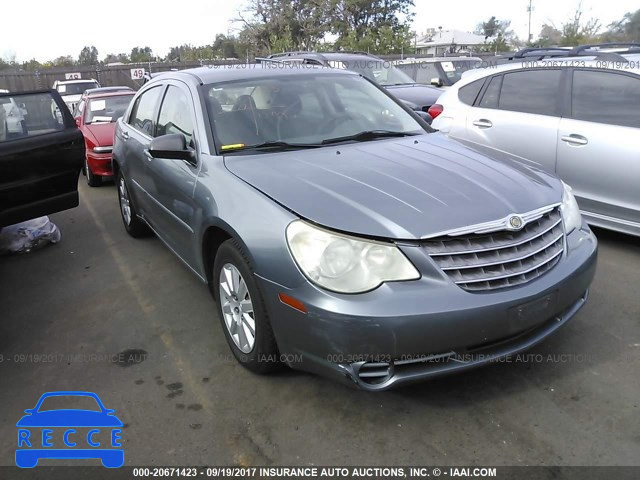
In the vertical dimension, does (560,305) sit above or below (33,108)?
below

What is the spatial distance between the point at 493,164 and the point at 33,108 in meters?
4.00

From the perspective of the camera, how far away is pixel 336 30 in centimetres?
4419

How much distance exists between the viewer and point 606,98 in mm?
4734

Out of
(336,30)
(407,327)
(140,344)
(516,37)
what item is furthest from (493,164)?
(516,37)

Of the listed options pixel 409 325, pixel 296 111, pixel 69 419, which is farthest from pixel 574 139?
pixel 69 419

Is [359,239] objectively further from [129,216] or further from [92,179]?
[92,179]

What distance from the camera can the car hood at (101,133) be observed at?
8.23 meters

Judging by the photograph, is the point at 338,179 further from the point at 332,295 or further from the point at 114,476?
the point at 114,476

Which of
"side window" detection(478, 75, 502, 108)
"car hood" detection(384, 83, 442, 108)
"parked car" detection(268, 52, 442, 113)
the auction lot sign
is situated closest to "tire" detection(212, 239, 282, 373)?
the auction lot sign

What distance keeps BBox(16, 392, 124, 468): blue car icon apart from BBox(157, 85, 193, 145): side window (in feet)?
5.87

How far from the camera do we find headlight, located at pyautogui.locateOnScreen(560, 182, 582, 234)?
9.85 ft

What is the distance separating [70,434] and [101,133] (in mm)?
6638

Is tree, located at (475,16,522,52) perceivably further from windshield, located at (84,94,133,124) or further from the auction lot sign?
the auction lot sign

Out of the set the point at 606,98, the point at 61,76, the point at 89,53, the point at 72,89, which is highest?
the point at 89,53
